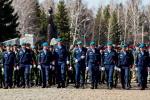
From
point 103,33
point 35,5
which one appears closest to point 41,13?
point 35,5

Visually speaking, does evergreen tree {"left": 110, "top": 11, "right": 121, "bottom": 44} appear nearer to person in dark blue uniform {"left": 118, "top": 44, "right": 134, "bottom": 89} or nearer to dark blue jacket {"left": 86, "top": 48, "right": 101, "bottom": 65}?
person in dark blue uniform {"left": 118, "top": 44, "right": 134, "bottom": 89}

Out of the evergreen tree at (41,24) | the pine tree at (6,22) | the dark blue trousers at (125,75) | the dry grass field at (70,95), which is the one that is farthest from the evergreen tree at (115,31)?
the dry grass field at (70,95)

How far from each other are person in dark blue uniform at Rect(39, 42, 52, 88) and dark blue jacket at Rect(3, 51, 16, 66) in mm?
1194

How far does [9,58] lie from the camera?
2133 cm

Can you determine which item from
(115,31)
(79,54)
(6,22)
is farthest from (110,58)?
(115,31)

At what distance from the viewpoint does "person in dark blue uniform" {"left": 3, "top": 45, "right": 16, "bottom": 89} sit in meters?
21.3

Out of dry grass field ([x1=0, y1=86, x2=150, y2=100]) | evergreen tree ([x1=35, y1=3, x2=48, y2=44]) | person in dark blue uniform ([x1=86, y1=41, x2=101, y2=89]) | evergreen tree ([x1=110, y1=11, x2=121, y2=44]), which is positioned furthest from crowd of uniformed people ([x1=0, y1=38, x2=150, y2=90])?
evergreen tree ([x1=110, y1=11, x2=121, y2=44])

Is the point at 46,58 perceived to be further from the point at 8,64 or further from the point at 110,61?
the point at 110,61

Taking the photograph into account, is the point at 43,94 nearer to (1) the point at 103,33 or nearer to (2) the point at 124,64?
(2) the point at 124,64

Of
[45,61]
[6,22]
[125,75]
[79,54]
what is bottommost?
[125,75]

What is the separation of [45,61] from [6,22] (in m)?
31.5

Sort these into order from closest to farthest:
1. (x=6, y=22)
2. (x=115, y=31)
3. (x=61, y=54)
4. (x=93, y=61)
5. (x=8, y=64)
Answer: (x=93, y=61), (x=61, y=54), (x=8, y=64), (x=6, y=22), (x=115, y=31)

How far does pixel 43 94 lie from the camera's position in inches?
702

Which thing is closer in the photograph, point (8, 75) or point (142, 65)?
point (142, 65)
